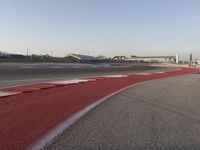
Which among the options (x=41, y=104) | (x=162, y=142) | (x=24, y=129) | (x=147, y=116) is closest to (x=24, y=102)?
(x=41, y=104)

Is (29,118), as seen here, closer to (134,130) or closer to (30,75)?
(134,130)

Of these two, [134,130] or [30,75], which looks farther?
[30,75]

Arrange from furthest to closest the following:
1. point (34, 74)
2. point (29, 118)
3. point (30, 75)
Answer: point (34, 74)
point (30, 75)
point (29, 118)

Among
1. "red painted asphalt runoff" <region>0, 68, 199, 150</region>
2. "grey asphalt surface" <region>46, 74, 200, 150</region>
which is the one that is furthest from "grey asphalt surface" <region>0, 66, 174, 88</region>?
"grey asphalt surface" <region>46, 74, 200, 150</region>

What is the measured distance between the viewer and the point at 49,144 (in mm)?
4047

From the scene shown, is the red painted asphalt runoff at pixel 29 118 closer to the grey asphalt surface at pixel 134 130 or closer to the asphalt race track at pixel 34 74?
the grey asphalt surface at pixel 134 130

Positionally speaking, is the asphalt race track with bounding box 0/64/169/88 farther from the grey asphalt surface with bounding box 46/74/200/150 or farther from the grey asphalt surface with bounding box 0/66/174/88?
the grey asphalt surface with bounding box 46/74/200/150

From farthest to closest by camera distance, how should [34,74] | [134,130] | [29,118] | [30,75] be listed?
[34,74], [30,75], [29,118], [134,130]

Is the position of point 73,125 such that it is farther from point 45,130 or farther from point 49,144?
point 49,144

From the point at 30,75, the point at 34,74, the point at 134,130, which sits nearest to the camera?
the point at 134,130

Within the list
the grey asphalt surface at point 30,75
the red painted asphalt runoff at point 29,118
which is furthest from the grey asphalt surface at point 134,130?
the grey asphalt surface at point 30,75

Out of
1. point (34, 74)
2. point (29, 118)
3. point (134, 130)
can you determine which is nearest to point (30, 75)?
point (34, 74)

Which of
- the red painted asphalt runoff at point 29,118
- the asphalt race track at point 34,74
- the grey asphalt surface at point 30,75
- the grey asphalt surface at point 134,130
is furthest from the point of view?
the asphalt race track at point 34,74

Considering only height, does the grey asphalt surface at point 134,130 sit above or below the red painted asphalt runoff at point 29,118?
below
